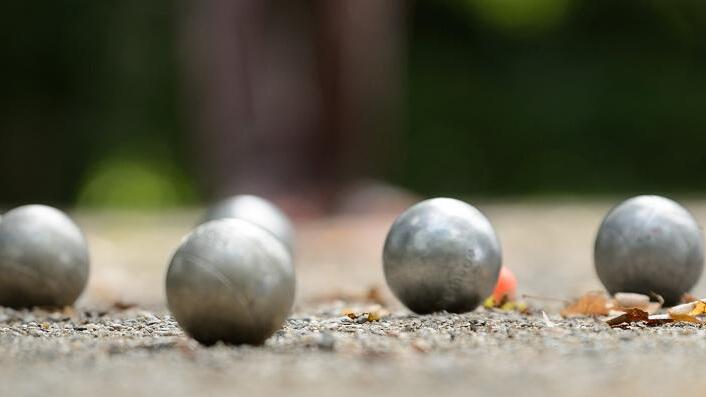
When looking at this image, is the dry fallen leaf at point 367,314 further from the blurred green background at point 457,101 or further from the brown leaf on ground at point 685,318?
the blurred green background at point 457,101

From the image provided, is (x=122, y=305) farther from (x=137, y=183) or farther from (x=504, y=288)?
(x=137, y=183)

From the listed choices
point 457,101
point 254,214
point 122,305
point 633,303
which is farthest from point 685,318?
point 457,101

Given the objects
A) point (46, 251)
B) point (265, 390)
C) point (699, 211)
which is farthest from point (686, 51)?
point (265, 390)

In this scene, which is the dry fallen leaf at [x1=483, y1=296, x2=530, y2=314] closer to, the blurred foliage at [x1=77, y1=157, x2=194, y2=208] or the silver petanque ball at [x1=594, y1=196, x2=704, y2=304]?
the silver petanque ball at [x1=594, y1=196, x2=704, y2=304]

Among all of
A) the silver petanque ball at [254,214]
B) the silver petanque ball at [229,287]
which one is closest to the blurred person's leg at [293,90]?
→ the silver petanque ball at [254,214]

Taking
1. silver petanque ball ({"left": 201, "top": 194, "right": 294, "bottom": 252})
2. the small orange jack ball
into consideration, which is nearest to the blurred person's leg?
silver petanque ball ({"left": 201, "top": 194, "right": 294, "bottom": 252})
